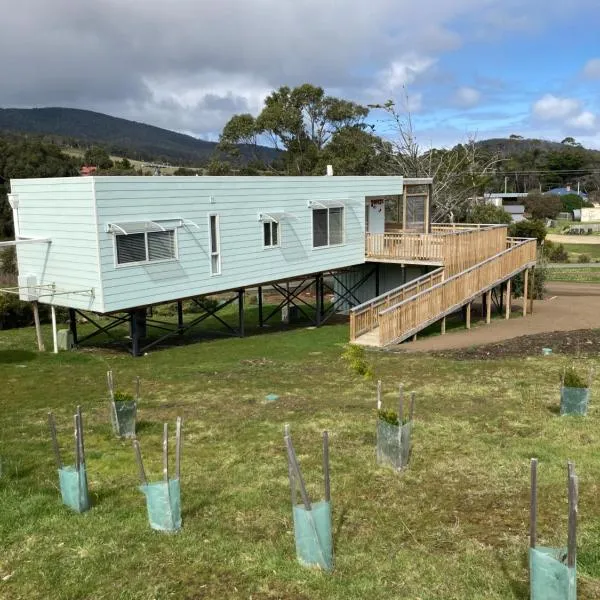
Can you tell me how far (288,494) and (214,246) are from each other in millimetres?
12226

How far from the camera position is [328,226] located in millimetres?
22250

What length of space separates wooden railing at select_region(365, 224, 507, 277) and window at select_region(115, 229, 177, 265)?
8.77 meters

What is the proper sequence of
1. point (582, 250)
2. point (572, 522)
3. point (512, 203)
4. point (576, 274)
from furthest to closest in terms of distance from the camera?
point (512, 203), point (582, 250), point (576, 274), point (572, 522)

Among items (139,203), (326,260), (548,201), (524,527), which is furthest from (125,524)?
(548,201)

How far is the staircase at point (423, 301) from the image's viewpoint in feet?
59.9

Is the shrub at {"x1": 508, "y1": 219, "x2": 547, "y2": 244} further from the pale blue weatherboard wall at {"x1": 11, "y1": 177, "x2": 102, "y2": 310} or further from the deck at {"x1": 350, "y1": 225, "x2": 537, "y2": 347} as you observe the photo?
the pale blue weatherboard wall at {"x1": 11, "y1": 177, "x2": 102, "y2": 310}

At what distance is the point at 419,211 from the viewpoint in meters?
26.5

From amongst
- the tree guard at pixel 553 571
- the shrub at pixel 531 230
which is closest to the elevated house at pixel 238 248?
the shrub at pixel 531 230

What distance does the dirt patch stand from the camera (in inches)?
638

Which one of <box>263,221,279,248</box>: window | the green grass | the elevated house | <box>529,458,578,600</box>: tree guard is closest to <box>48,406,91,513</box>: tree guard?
<box>529,458,578,600</box>: tree guard

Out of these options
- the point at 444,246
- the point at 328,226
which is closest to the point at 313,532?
the point at 444,246

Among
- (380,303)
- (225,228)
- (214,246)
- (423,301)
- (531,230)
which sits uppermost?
(225,228)

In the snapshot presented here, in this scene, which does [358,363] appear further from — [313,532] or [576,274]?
[576,274]

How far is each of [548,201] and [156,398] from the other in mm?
88248
